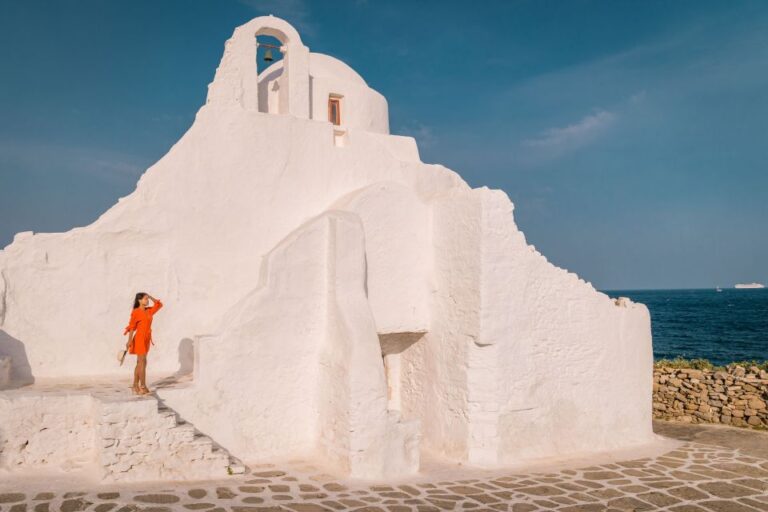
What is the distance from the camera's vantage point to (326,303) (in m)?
9.78

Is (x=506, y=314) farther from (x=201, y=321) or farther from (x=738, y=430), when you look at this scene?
(x=738, y=430)

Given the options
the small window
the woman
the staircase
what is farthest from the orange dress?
the small window

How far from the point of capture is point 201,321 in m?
10.3

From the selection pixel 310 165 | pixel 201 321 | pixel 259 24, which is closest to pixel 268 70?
pixel 259 24

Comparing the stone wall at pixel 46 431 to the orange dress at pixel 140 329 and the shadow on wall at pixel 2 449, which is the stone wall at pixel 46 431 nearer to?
the shadow on wall at pixel 2 449

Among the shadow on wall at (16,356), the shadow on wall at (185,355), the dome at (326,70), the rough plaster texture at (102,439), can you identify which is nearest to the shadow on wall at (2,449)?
the rough plaster texture at (102,439)

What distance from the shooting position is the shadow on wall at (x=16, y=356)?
30.8ft

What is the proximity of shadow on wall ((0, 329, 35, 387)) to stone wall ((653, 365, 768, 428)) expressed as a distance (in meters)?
12.9

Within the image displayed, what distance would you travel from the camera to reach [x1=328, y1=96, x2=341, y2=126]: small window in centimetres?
1247

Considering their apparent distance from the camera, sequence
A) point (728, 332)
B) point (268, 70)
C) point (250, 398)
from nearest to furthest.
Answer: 1. point (250, 398)
2. point (268, 70)
3. point (728, 332)

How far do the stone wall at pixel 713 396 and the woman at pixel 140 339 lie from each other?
11774 millimetres

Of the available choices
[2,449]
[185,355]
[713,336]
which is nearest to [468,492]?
[185,355]

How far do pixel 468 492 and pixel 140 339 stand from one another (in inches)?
183

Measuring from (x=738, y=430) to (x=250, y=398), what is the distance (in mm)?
10175
